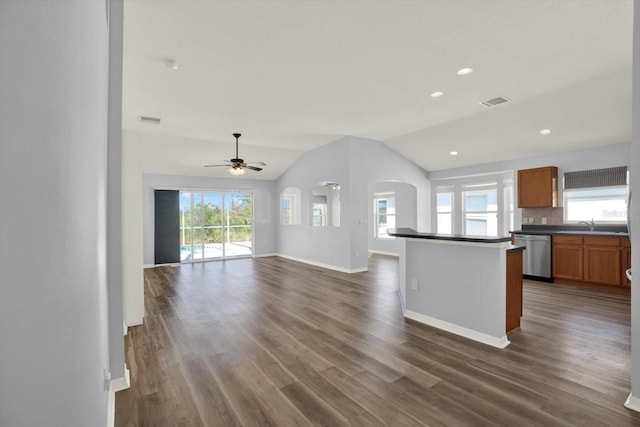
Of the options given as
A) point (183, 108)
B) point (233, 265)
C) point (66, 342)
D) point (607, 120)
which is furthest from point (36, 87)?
point (233, 265)

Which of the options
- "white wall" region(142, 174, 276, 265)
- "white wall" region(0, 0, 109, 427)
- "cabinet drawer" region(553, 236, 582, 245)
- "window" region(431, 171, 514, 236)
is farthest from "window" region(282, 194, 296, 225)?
"white wall" region(0, 0, 109, 427)

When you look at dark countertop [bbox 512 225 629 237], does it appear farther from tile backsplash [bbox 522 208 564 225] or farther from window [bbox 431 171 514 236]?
window [bbox 431 171 514 236]

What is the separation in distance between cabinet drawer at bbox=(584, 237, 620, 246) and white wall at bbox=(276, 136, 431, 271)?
383 cm

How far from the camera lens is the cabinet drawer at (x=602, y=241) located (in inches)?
200

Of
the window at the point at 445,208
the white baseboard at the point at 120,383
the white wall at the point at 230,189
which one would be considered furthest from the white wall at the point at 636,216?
the white wall at the point at 230,189

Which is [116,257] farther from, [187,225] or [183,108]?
[187,225]

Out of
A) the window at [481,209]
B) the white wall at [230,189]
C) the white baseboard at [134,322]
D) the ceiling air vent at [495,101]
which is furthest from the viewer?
the white wall at [230,189]

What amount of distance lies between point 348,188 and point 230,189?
417 centimetres

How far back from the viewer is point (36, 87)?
439 mm

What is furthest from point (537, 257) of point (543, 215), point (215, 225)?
point (215, 225)

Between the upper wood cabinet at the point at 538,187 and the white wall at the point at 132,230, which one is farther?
the upper wood cabinet at the point at 538,187

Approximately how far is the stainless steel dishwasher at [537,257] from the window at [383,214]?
4050 millimetres

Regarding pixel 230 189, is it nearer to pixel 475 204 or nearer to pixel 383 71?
pixel 383 71

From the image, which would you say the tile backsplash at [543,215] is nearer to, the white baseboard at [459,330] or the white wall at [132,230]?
the white baseboard at [459,330]
